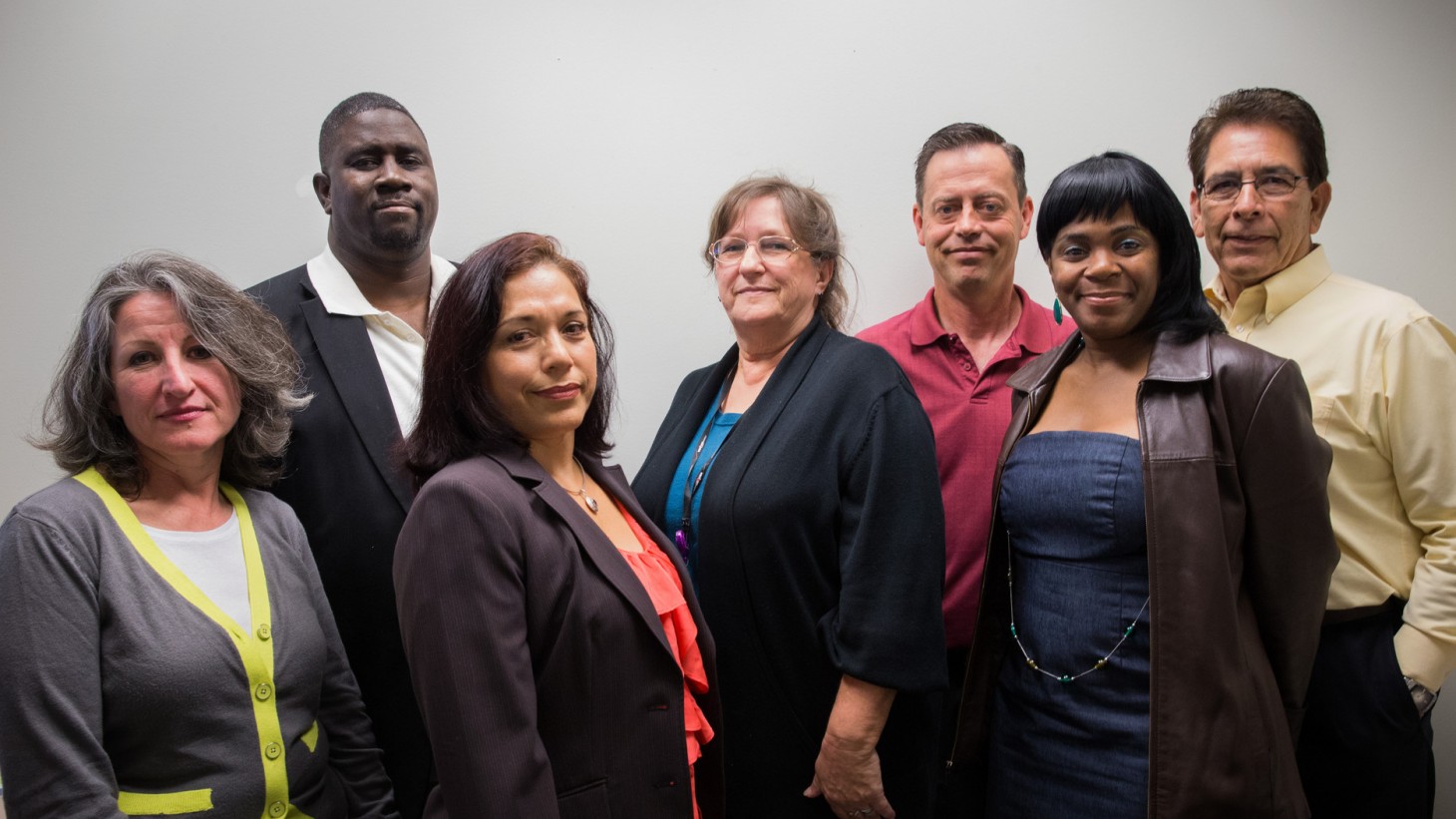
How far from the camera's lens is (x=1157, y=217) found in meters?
1.65

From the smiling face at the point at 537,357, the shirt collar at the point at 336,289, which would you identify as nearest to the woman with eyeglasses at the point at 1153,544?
the smiling face at the point at 537,357

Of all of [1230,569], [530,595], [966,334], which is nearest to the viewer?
[530,595]

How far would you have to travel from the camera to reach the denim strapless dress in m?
1.61

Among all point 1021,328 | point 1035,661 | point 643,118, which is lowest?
point 1035,661

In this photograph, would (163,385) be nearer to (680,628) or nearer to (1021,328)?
(680,628)

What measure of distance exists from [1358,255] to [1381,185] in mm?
206

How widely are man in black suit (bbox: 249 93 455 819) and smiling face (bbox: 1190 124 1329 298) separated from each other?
5.96ft

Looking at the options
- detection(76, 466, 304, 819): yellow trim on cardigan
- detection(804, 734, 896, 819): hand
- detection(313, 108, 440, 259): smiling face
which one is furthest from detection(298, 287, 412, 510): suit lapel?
detection(804, 734, 896, 819): hand

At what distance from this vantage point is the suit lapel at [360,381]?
1.96 meters

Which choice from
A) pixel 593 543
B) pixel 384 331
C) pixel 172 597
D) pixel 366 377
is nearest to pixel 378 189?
pixel 384 331

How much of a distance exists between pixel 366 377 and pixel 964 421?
137 centimetres

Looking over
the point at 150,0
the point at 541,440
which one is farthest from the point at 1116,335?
the point at 150,0

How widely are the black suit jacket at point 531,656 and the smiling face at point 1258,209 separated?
1564 millimetres

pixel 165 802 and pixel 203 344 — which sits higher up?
pixel 203 344
